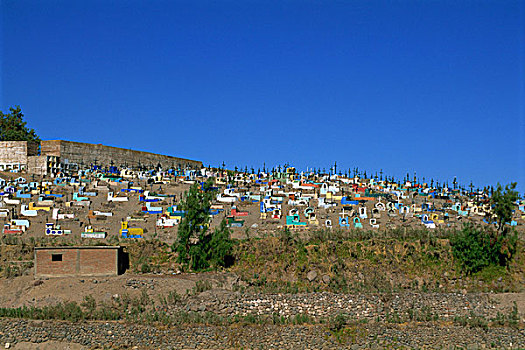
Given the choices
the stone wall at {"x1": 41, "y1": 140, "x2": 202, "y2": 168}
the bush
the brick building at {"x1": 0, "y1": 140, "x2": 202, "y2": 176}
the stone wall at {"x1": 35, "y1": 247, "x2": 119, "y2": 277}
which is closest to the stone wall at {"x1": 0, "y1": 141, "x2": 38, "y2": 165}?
the brick building at {"x1": 0, "y1": 140, "x2": 202, "y2": 176}

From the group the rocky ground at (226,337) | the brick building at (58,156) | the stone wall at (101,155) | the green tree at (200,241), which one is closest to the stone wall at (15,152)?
the brick building at (58,156)

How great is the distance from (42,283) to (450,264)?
16361mm

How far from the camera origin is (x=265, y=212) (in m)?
31.5

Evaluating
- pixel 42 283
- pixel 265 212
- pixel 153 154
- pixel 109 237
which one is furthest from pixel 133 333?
pixel 153 154

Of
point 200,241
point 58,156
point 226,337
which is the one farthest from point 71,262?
point 58,156

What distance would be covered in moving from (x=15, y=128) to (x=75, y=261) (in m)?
29.8

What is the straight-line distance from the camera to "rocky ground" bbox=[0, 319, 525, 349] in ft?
64.8

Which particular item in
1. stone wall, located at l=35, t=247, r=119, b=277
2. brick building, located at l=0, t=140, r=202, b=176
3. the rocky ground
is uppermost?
brick building, located at l=0, t=140, r=202, b=176

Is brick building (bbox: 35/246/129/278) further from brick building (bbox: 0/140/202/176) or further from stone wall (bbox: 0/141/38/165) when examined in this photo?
stone wall (bbox: 0/141/38/165)

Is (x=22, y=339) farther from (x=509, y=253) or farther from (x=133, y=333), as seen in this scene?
(x=509, y=253)

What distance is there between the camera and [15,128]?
49.6 metres

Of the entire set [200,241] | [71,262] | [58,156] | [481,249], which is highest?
[58,156]

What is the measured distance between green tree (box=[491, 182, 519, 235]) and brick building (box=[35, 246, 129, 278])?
56.7 feet

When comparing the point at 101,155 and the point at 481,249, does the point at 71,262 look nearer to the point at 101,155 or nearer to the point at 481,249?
the point at 481,249
